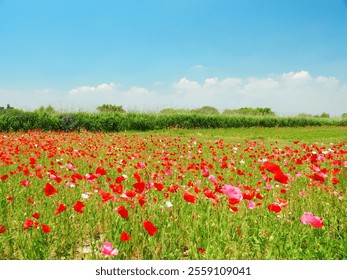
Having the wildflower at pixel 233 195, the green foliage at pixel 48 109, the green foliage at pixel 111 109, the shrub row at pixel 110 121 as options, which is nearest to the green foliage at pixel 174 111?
the shrub row at pixel 110 121

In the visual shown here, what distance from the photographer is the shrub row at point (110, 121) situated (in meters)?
22.4

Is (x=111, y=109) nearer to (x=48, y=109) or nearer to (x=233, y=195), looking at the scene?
(x=48, y=109)

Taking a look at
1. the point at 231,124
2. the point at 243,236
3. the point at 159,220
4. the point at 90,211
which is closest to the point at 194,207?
the point at 159,220

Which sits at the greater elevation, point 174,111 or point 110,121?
point 174,111

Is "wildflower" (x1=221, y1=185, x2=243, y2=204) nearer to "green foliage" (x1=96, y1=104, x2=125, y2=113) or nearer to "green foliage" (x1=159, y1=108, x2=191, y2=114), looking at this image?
"green foliage" (x1=96, y1=104, x2=125, y2=113)

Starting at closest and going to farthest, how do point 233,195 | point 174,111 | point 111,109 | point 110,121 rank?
1. point 233,195
2. point 110,121
3. point 174,111
4. point 111,109

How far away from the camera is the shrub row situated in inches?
882

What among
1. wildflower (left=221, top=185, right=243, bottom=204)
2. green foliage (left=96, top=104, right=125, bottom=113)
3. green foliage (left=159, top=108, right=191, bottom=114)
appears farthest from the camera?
green foliage (left=159, top=108, right=191, bottom=114)

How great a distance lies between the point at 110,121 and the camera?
1029 inches

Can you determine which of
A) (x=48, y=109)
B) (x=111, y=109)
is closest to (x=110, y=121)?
(x=48, y=109)

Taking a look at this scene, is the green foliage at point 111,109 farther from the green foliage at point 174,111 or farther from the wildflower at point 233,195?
the wildflower at point 233,195

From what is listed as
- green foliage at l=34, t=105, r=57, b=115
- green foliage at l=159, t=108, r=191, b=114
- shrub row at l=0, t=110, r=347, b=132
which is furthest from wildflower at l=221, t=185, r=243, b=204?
green foliage at l=159, t=108, r=191, b=114

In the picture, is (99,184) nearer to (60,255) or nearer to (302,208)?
(60,255)

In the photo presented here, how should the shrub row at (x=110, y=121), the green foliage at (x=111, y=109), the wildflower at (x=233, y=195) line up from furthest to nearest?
the green foliage at (x=111, y=109), the shrub row at (x=110, y=121), the wildflower at (x=233, y=195)
